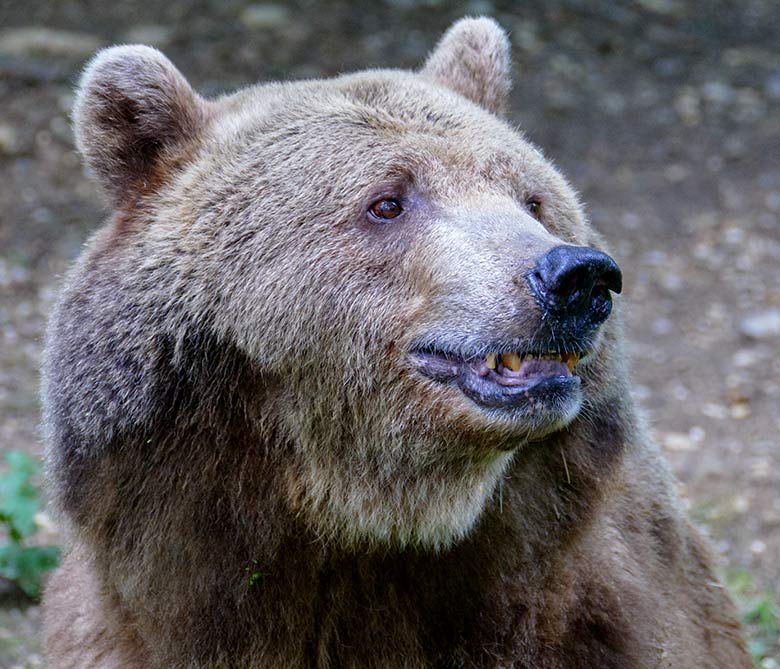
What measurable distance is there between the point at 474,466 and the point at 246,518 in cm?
77

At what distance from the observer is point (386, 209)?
406 centimetres

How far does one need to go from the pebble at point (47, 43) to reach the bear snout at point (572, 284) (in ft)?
29.3

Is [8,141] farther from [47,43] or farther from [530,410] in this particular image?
[530,410]

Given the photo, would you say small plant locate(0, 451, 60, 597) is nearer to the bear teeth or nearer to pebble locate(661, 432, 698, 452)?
the bear teeth

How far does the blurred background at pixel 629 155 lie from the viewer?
8.46m

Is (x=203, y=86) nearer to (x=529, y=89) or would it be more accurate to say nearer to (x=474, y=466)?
(x=529, y=89)

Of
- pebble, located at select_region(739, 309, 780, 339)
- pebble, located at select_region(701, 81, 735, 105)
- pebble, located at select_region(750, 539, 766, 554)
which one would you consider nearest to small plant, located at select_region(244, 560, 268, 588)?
pebble, located at select_region(750, 539, 766, 554)

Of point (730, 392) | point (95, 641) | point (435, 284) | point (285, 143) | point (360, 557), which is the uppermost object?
point (285, 143)

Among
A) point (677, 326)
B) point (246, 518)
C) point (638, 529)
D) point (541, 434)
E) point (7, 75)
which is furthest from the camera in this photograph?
point (7, 75)

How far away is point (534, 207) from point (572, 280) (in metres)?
0.75

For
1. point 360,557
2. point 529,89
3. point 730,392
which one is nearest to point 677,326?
point 730,392

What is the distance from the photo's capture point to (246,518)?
13.4 ft

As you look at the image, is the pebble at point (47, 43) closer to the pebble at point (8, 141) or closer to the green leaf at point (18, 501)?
the pebble at point (8, 141)

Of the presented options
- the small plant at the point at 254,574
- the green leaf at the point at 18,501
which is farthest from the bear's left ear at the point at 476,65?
the green leaf at the point at 18,501
